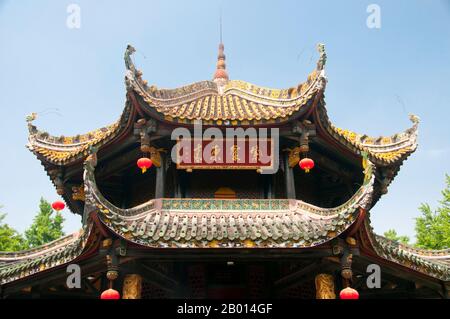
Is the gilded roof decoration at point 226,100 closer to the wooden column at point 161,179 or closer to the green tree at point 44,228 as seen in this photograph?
the wooden column at point 161,179

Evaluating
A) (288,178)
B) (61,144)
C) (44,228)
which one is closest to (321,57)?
(288,178)

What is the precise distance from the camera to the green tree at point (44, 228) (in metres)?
35.2

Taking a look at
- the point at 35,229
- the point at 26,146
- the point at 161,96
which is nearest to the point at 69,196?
the point at 26,146

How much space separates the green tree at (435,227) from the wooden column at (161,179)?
16.6 m

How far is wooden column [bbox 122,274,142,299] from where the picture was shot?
10.1m

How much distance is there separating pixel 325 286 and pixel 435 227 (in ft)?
55.6

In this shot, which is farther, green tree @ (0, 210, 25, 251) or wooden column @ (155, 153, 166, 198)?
green tree @ (0, 210, 25, 251)

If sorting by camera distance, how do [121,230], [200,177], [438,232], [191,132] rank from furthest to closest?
[438,232], [200,177], [191,132], [121,230]

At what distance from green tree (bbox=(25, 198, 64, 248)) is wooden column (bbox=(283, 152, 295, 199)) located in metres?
26.9

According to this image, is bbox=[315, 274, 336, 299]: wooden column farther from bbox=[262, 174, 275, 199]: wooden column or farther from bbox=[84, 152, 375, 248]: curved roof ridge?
bbox=[262, 174, 275, 199]: wooden column

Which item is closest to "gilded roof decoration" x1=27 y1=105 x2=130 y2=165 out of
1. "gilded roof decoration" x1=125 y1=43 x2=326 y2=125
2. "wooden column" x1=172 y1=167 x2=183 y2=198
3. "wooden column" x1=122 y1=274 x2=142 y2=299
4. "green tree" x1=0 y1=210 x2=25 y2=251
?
"gilded roof decoration" x1=125 y1=43 x2=326 y2=125
